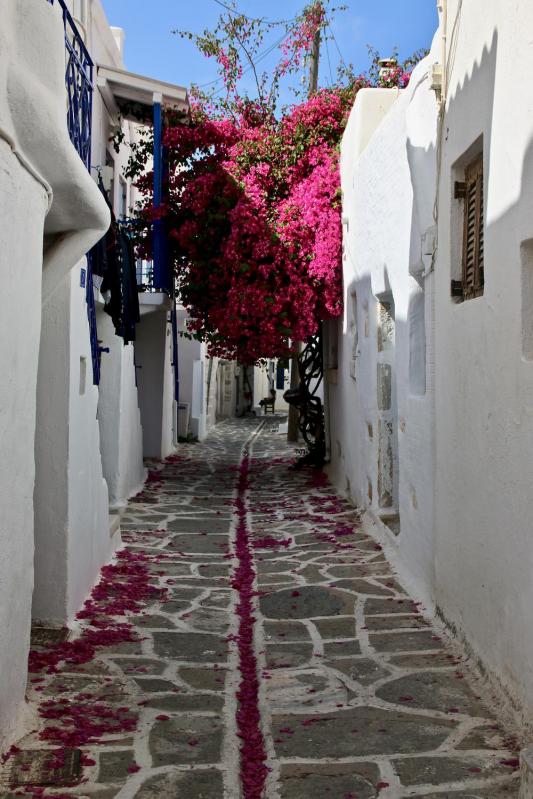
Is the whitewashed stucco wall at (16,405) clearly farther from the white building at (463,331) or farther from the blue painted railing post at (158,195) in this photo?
the blue painted railing post at (158,195)

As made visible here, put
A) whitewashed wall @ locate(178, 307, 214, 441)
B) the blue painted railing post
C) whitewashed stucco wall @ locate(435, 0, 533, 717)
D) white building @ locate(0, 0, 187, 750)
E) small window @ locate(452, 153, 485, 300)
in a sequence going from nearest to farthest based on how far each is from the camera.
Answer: white building @ locate(0, 0, 187, 750) < whitewashed stucco wall @ locate(435, 0, 533, 717) < small window @ locate(452, 153, 485, 300) < the blue painted railing post < whitewashed wall @ locate(178, 307, 214, 441)

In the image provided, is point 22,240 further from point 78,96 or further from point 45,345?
point 78,96

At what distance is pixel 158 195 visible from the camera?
13297mm

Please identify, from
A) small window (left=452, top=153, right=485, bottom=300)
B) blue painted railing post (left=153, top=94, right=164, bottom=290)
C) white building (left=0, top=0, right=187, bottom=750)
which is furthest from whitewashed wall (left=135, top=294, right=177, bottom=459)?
small window (left=452, top=153, right=485, bottom=300)

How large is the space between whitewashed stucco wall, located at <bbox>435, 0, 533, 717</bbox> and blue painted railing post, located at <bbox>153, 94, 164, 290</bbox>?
7.67 metres

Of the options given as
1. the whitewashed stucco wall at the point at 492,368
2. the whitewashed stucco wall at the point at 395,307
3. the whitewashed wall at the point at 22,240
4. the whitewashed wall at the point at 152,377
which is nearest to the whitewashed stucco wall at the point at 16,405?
the whitewashed wall at the point at 22,240

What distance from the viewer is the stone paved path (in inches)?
162

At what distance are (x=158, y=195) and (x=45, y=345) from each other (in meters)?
7.50

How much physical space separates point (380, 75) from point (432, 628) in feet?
31.6

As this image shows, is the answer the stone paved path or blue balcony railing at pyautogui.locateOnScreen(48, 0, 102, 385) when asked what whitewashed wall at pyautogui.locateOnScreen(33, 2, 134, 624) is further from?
blue balcony railing at pyautogui.locateOnScreen(48, 0, 102, 385)

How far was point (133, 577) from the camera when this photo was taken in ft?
26.0

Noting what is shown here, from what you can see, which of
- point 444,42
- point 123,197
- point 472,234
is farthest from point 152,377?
point 472,234

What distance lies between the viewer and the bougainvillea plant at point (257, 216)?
12.5 meters

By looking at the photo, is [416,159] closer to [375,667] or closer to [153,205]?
[375,667]
